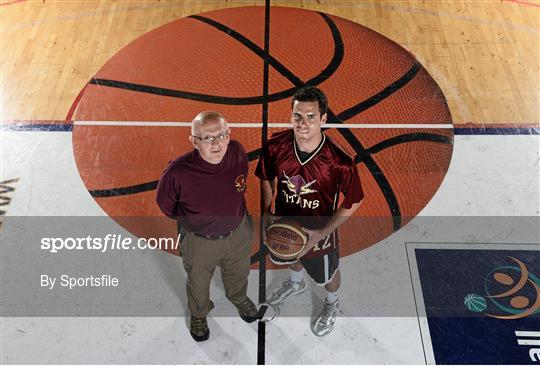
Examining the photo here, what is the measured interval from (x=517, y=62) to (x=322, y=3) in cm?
205

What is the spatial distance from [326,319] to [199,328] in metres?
0.81

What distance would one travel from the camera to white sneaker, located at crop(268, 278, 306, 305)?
4.18 meters

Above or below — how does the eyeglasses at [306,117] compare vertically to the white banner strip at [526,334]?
above

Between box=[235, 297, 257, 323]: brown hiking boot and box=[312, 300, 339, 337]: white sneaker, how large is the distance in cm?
40

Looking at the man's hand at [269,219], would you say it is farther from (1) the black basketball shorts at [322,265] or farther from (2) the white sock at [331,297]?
(2) the white sock at [331,297]

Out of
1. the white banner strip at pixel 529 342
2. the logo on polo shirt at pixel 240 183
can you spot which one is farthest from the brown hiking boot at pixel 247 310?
the white banner strip at pixel 529 342

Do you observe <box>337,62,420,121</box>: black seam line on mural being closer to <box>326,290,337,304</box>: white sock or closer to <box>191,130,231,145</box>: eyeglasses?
<box>326,290,337,304</box>: white sock

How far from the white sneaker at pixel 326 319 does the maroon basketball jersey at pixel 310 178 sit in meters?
0.73

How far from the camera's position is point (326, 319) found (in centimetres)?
404

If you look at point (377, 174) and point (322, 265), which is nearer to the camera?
point (322, 265)

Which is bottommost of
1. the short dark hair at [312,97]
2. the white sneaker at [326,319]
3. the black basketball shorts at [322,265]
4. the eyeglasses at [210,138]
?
the white sneaker at [326,319]

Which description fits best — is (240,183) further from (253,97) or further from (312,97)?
(253,97)

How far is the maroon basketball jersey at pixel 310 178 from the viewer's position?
11.1ft

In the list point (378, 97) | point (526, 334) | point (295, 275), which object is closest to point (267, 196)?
point (295, 275)
